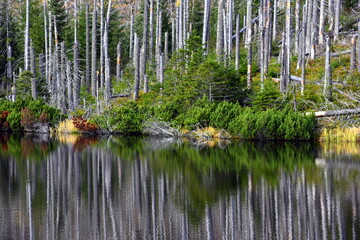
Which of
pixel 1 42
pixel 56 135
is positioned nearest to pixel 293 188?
pixel 56 135

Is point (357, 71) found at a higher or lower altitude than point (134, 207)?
higher

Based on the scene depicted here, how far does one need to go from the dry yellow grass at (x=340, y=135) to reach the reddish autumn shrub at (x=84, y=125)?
12.9 meters

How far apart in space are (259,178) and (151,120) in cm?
1542

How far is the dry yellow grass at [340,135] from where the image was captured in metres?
23.6

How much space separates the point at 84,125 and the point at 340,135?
1424 centimetres

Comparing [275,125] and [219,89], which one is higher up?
[219,89]

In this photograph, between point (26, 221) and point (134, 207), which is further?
point (134, 207)

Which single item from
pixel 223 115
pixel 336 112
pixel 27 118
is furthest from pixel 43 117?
pixel 336 112

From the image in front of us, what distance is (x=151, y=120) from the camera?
28.8 metres

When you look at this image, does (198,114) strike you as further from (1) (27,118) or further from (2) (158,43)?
(2) (158,43)

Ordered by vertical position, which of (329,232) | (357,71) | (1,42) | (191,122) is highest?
(1,42)

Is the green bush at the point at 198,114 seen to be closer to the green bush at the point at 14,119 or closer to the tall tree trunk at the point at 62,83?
the tall tree trunk at the point at 62,83

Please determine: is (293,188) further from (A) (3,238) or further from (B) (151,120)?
(B) (151,120)

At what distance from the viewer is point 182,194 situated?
11883 millimetres
